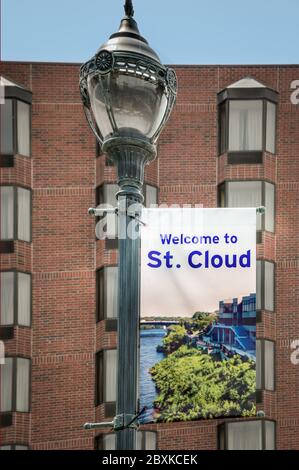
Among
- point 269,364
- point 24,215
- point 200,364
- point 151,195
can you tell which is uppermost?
point 151,195

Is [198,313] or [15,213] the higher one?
[15,213]

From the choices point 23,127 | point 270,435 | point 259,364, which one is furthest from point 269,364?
point 23,127

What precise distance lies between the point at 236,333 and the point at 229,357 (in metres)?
1.01

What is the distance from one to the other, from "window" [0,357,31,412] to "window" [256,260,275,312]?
7.26m

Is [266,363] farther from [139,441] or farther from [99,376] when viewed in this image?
[99,376]

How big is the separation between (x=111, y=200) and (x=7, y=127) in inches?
156

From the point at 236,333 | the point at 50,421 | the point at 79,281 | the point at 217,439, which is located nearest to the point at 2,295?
the point at 79,281

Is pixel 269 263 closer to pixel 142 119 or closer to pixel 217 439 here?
pixel 217 439

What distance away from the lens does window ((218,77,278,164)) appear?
86.6 ft

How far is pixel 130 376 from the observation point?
5.71 meters

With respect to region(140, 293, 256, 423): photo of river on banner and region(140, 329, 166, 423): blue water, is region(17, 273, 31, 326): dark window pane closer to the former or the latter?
region(140, 293, 256, 423): photo of river on banner

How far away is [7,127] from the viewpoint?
26406 millimetres

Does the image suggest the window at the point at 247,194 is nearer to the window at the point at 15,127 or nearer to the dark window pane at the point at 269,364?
the dark window pane at the point at 269,364

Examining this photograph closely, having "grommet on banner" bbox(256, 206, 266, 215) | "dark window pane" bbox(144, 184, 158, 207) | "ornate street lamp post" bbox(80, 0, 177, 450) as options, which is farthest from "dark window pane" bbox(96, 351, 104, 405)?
"ornate street lamp post" bbox(80, 0, 177, 450)
